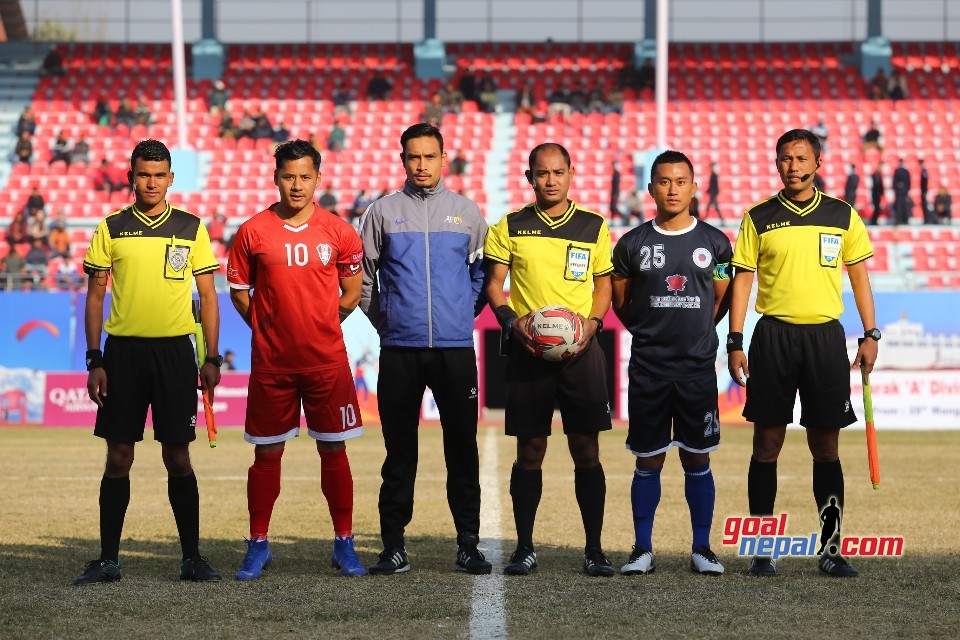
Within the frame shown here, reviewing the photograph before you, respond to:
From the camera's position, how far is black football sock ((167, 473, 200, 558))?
21.7 ft

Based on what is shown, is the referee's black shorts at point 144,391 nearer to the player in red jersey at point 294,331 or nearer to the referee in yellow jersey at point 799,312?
the player in red jersey at point 294,331

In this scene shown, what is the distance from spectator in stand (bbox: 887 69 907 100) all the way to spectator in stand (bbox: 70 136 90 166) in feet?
56.9

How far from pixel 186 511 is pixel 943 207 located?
21.4 metres

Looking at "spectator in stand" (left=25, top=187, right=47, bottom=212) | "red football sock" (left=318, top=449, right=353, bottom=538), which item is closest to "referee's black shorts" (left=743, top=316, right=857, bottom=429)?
"red football sock" (left=318, top=449, right=353, bottom=538)

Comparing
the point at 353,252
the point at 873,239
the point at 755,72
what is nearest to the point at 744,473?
the point at 353,252

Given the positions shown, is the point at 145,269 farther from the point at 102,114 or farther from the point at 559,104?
the point at 102,114

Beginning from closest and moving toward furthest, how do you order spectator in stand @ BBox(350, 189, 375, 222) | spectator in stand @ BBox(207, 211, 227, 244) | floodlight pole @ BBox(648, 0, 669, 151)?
spectator in stand @ BBox(207, 211, 227, 244) → floodlight pole @ BBox(648, 0, 669, 151) → spectator in stand @ BBox(350, 189, 375, 222)

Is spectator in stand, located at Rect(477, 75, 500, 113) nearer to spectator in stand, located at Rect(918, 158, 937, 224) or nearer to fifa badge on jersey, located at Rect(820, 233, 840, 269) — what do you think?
spectator in stand, located at Rect(918, 158, 937, 224)

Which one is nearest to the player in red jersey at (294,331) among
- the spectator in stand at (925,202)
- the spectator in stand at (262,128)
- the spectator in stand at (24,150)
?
the spectator in stand at (925,202)

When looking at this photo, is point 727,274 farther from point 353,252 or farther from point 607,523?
point 607,523

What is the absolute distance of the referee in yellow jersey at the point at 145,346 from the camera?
6527mm

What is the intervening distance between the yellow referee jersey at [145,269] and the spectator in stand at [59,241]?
1884 cm

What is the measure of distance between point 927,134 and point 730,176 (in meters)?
4.66

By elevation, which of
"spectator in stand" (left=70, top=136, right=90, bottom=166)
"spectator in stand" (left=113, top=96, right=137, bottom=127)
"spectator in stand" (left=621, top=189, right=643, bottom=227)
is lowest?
"spectator in stand" (left=621, top=189, right=643, bottom=227)
